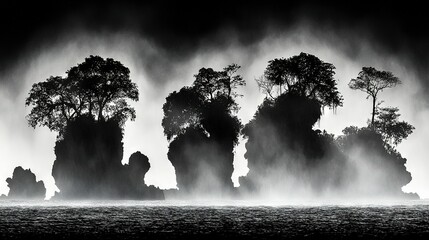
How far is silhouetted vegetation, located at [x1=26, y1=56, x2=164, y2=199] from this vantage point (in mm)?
103000

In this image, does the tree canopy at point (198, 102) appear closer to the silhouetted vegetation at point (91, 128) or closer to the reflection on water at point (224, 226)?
the silhouetted vegetation at point (91, 128)

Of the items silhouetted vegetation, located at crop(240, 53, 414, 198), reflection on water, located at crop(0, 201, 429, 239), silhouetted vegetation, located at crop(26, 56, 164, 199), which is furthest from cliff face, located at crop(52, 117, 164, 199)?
reflection on water, located at crop(0, 201, 429, 239)

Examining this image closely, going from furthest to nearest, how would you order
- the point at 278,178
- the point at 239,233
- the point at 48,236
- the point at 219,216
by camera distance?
the point at 278,178, the point at 219,216, the point at 239,233, the point at 48,236

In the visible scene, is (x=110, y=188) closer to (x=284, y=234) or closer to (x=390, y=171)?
(x=390, y=171)

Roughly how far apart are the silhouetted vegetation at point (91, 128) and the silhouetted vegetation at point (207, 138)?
6158 mm

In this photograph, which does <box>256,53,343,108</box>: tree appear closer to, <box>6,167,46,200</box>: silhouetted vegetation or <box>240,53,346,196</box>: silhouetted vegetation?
<box>240,53,346,196</box>: silhouetted vegetation

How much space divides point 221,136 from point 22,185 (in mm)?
44826

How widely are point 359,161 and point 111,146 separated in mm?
36993

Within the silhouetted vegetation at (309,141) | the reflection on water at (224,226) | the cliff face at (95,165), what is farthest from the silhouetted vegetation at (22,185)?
the reflection on water at (224,226)

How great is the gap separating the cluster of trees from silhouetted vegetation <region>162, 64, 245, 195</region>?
15 cm

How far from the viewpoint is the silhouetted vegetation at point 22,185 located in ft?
424

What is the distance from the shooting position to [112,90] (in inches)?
4102

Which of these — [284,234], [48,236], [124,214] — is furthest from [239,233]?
[124,214]

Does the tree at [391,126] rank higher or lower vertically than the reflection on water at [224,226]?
higher
